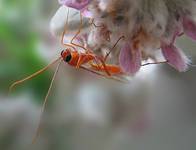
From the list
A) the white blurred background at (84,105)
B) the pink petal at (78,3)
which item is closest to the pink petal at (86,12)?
the pink petal at (78,3)

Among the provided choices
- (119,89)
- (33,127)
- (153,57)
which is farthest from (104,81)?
(153,57)

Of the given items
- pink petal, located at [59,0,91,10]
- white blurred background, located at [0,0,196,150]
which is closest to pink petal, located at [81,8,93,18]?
pink petal, located at [59,0,91,10]

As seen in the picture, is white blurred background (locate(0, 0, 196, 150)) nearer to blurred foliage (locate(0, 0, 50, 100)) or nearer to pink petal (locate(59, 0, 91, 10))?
blurred foliage (locate(0, 0, 50, 100))

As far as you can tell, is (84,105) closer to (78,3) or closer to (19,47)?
(19,47)

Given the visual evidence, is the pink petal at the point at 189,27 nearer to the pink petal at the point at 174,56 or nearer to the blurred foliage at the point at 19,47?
the pink petal at the point at 174,56

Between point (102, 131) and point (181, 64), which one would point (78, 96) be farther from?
point (181, 64)
